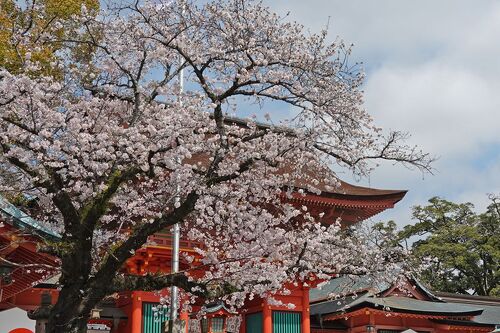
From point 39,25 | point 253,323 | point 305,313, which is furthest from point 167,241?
point 39,25

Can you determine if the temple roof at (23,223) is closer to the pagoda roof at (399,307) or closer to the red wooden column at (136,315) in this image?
the red wooden column at (136,315)

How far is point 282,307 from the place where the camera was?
51.2ft

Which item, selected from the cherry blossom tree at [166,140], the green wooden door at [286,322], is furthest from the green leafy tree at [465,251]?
the cherry blossom tree at [166,140]

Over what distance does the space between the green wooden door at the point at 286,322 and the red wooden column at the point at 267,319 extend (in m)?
0.22

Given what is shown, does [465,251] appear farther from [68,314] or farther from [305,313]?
[68,314]

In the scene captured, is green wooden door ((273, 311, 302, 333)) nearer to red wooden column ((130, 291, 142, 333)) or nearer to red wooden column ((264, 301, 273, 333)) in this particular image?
red wooden column ((264, 301, 273, 333))

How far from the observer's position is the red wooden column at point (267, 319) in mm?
15219

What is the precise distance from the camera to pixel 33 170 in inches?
290

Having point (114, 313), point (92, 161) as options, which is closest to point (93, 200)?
point (92, 161)

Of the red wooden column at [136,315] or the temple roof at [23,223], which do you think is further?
the red wooden column at [136,315]

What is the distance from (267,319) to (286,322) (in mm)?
691

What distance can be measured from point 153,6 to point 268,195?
3.33 metres

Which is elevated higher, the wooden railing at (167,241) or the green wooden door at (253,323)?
the wooden railing at (167,241)

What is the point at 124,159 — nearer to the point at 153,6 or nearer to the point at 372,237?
the point at 153,6
